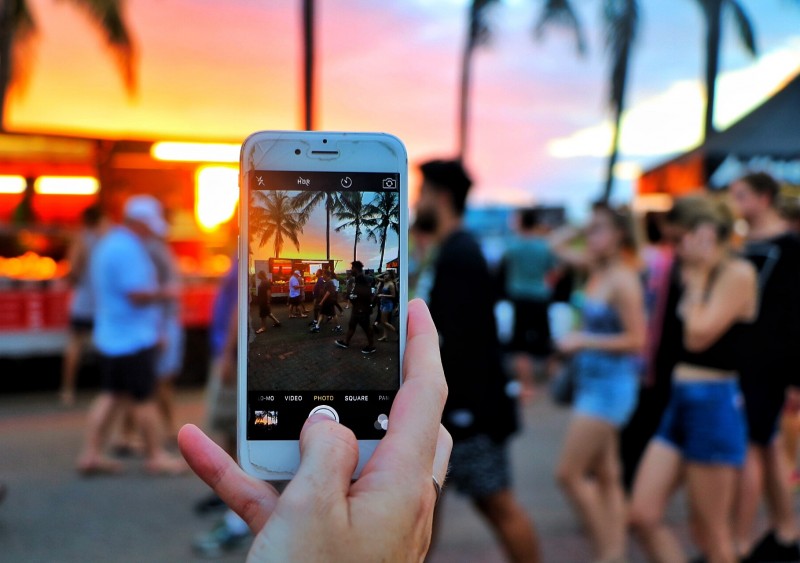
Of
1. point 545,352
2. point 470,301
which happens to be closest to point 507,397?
point 470,301

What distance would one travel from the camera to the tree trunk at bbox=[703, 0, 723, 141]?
6785mm

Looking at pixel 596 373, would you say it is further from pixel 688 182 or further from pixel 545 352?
pixel 688 182

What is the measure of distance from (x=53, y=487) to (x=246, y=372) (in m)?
5.23

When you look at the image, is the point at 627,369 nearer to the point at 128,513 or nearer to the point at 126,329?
the point at 128,513

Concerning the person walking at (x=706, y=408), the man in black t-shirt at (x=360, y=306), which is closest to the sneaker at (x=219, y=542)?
the person walking at (x=706, y=408)

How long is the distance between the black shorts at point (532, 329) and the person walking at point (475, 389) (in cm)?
644

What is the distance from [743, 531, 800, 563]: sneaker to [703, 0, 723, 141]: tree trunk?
3670 mm

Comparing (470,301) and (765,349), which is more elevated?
(470,301)

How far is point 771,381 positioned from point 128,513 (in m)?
4.06

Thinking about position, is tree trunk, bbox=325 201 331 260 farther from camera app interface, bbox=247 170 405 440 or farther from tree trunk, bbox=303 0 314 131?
tree trunk, bbox=303 0 314 131

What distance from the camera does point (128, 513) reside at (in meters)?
5.37

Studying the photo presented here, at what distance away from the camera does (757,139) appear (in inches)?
439

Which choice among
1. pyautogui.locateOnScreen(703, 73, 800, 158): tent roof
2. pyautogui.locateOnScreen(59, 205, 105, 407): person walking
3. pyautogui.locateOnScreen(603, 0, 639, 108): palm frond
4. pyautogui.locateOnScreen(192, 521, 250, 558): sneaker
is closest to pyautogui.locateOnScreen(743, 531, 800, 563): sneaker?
pyautogui.locateOnScreen(192, 521, 250, 558): sneaker

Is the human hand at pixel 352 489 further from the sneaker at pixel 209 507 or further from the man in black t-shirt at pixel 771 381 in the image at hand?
the sneaker at pixel 209 507
